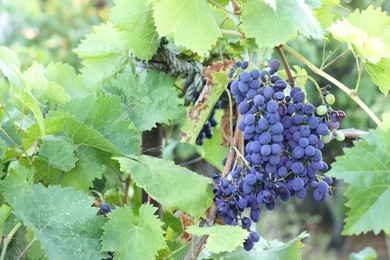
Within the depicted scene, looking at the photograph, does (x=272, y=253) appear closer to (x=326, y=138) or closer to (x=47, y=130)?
(x=326, y=138)

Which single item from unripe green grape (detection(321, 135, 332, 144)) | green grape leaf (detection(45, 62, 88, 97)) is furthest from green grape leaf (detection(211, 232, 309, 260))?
green grape leaf (detection(45, 62, 88, 97))

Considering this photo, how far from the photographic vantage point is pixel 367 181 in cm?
77

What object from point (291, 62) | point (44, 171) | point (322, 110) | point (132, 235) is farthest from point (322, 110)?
point (291, 62)

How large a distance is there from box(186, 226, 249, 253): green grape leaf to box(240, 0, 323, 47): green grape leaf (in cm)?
29

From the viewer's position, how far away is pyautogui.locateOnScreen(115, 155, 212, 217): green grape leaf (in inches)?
37.8

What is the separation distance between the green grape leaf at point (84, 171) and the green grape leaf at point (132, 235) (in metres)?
0.11

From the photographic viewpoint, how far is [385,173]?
78 cm

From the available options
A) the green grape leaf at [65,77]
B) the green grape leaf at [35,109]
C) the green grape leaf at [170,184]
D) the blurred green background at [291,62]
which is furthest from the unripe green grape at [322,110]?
the blurred green background at [291,62]

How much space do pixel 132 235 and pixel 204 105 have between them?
11.5 inches

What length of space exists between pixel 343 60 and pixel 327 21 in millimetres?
5033

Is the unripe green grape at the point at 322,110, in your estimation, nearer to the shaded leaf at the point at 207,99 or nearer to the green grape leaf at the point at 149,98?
the shaded leaf at the point at 207,99

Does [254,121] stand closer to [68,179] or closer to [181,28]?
[181,28]

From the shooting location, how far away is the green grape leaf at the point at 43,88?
116cm

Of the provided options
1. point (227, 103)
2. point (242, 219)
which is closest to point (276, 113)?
point (242, 219)
